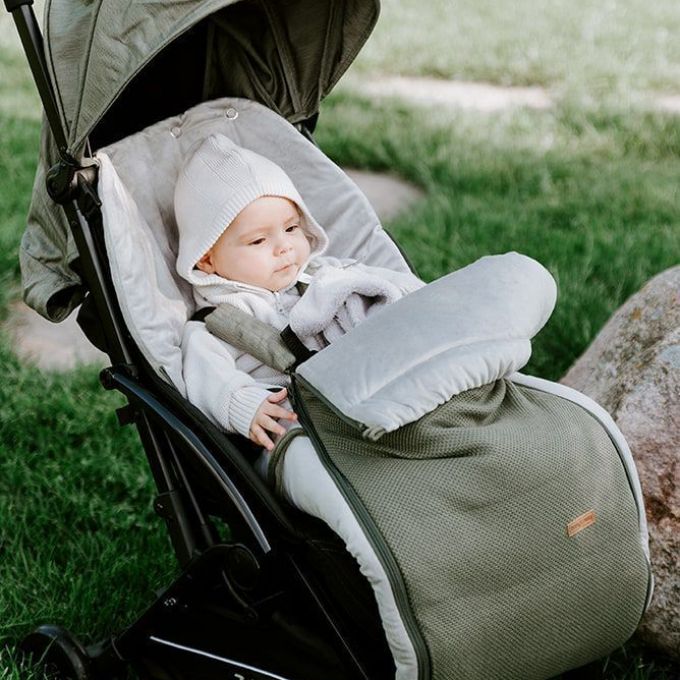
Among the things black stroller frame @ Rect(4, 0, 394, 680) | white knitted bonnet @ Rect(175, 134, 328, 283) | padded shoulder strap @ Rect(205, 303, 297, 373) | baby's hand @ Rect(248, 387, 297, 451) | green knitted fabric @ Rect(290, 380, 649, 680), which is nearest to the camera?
green knitted fabric @ Rect(290, 380, 649, 680)

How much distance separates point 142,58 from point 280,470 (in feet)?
2.83

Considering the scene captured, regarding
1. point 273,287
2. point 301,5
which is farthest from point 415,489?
point 301,5

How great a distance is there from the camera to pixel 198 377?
246cm

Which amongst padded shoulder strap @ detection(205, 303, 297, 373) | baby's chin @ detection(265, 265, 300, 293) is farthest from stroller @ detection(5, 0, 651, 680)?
baby's chin @ detection(265, 265, 300, 293)

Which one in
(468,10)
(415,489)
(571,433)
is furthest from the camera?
(468,10)

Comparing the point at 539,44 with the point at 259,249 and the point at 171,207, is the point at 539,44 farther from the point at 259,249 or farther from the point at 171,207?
the point at 259,249

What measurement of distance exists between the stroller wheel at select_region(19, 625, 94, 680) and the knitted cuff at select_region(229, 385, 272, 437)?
666 millimetres

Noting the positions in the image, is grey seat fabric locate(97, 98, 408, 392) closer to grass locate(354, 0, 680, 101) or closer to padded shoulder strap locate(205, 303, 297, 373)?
padded shoulder strap locate(205, 303, 297, 373)

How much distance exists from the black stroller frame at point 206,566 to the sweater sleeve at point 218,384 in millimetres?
65

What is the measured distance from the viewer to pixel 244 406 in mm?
2350

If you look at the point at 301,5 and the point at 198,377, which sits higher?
the point at 301,5

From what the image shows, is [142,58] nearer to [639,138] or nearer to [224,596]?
[224,596]

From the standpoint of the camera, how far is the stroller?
2.10 metres

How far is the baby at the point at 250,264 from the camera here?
2.54 m
